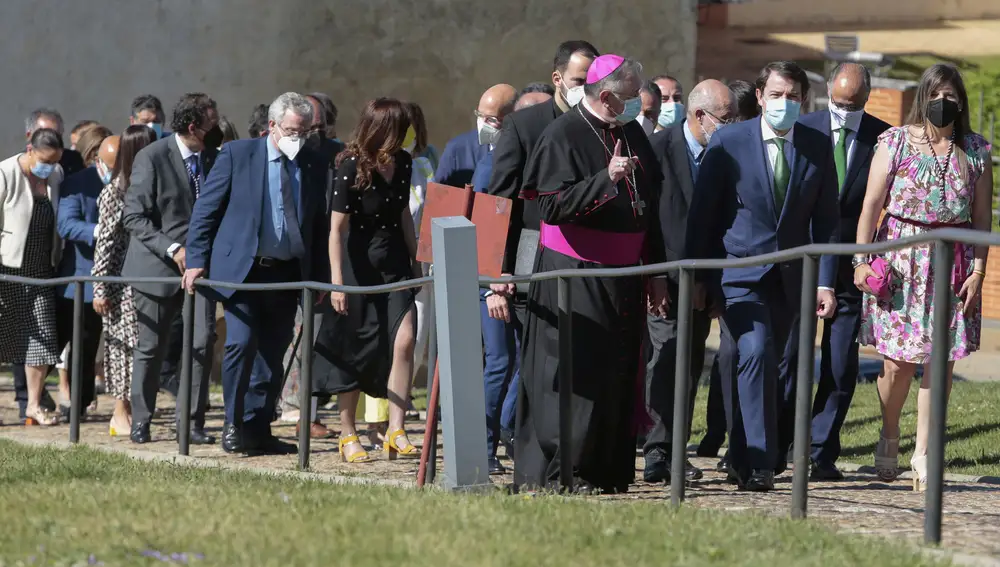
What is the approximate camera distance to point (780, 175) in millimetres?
7816

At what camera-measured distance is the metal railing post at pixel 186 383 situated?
9.41 meters

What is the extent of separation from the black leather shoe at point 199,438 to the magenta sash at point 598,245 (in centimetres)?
348

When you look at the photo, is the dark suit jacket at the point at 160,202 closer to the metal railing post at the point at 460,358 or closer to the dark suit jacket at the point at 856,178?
the dark suit jacket at the point at 856,178

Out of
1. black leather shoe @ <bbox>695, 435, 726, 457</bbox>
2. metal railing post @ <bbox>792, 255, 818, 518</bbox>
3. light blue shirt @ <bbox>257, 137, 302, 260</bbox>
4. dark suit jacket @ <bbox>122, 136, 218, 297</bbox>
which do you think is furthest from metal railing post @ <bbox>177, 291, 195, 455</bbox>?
metal railing post @ <bbox>792, 255, 818, 518</bbox>

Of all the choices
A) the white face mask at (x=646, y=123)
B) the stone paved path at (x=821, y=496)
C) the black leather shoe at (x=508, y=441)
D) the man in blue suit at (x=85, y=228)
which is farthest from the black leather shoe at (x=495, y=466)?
the man in blue suit at (x=85, y=228)

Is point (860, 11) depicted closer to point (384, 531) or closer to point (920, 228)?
point (920, 228)

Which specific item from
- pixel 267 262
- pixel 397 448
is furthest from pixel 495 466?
pixel 267 262

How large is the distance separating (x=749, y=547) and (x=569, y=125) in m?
2.62

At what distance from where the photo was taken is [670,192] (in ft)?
29.0

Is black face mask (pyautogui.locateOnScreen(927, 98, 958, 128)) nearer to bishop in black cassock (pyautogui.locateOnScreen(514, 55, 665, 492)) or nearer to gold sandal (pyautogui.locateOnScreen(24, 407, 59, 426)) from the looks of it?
bishop in black cassock (pyautogui.locateOnScreen(514, 55, 665, 492))

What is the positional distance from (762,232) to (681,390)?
4.01 feet

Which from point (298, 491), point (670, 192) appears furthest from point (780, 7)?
point (298, 491)

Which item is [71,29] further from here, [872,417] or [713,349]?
[872,417]

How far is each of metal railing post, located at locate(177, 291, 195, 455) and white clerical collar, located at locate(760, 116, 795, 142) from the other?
10.9 feet
